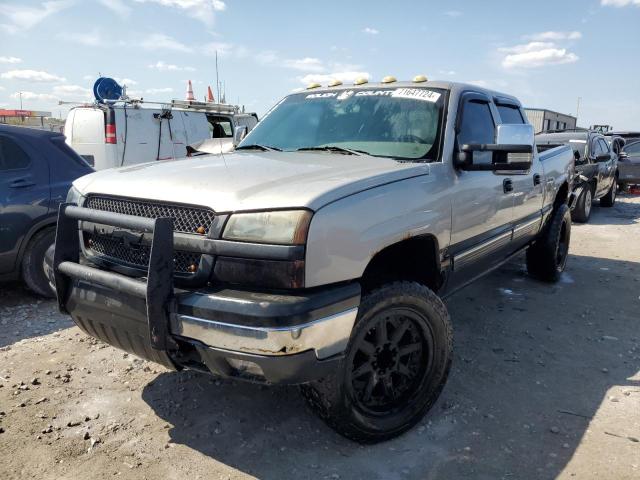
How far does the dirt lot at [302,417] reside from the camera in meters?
2.48

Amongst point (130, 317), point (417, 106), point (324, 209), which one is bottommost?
point (130, 317)

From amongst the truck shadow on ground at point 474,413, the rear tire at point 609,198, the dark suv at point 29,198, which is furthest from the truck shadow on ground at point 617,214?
the dark suv at point 29,198

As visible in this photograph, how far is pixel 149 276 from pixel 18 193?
10.3 ft

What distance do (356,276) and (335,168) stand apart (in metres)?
0.66

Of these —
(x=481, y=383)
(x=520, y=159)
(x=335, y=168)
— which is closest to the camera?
(x=335, y=168)

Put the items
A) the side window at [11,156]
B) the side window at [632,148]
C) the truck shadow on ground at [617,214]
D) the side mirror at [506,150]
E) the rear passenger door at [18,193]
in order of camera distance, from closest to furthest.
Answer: the side mirror at [506,150] → the rear passenger door at [18,193] → the side window at [11,156] → the truck shadow on ground at [617,214] → the side window at [632,148]

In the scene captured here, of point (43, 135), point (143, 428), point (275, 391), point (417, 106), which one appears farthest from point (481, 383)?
point (43, 135)

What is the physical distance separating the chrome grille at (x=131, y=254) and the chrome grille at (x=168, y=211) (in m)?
0.13

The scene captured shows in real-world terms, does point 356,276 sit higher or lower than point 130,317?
higher

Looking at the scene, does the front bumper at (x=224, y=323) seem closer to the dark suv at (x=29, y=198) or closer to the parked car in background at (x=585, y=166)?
the dark suv at (x=29, y=198)

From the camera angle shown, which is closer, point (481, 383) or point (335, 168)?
point (335, 168)

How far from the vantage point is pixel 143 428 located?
2.80 meters

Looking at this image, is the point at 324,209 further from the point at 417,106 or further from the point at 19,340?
the point at 19,340

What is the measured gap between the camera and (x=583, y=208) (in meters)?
9.55
